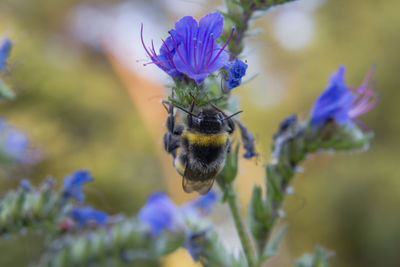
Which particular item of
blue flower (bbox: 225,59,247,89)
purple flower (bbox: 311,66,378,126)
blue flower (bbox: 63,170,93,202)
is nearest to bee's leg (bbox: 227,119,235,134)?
blue flower (bbox: 225,59,247,89)

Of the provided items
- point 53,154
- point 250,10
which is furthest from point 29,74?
point 250,10

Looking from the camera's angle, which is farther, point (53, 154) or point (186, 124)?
point (53, 154)

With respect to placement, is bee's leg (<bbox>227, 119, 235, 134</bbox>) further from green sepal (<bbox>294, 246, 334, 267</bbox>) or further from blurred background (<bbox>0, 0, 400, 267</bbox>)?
blurred background (<bbox>0, 0, 400, 267</bbox>)

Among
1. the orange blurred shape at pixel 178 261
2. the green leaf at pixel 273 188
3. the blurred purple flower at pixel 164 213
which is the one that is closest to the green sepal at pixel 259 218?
the green leaf at pixel 273 188

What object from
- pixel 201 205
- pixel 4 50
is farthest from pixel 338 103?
pixel 4 50

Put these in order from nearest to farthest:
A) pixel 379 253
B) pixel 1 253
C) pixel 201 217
→ pixel 201 217 < pixel 1 253 < pixel 379 253

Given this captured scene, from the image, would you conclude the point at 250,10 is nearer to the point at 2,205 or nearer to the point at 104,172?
the point at 2,205

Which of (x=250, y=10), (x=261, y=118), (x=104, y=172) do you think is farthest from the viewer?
(x=261, y=118)
